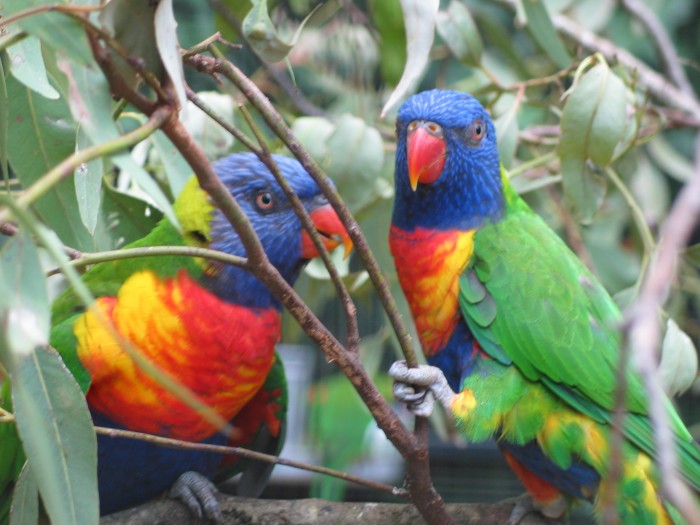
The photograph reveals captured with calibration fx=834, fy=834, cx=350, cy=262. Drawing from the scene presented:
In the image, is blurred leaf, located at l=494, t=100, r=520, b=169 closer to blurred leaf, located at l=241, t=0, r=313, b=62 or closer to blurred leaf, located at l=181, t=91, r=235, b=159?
blurred leaf, located at l=181, t=91, r=235, b=159

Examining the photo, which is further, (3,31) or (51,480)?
(3,31)

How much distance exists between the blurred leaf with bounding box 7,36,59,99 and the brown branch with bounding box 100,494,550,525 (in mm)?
734

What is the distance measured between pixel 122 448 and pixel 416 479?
586 mm

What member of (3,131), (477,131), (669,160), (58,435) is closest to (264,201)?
(477,131)

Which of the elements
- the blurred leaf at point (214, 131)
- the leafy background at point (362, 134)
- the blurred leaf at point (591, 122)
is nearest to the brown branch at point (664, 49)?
the leafy background at point (362, 134)

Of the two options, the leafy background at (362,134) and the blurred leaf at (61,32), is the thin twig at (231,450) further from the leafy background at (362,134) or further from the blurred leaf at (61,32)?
the blurred leaf at (61,32)

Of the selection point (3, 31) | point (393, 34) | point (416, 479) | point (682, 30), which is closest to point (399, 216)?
→ point (393, 34)

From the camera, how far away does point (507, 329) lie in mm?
1433

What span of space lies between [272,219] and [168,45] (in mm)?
793

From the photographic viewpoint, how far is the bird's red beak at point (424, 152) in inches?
60.1

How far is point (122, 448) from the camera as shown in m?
1.44

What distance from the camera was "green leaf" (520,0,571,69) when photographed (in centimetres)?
170

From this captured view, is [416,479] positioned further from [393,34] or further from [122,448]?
[393,34]

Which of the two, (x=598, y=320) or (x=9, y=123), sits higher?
(x=9, y=123)
